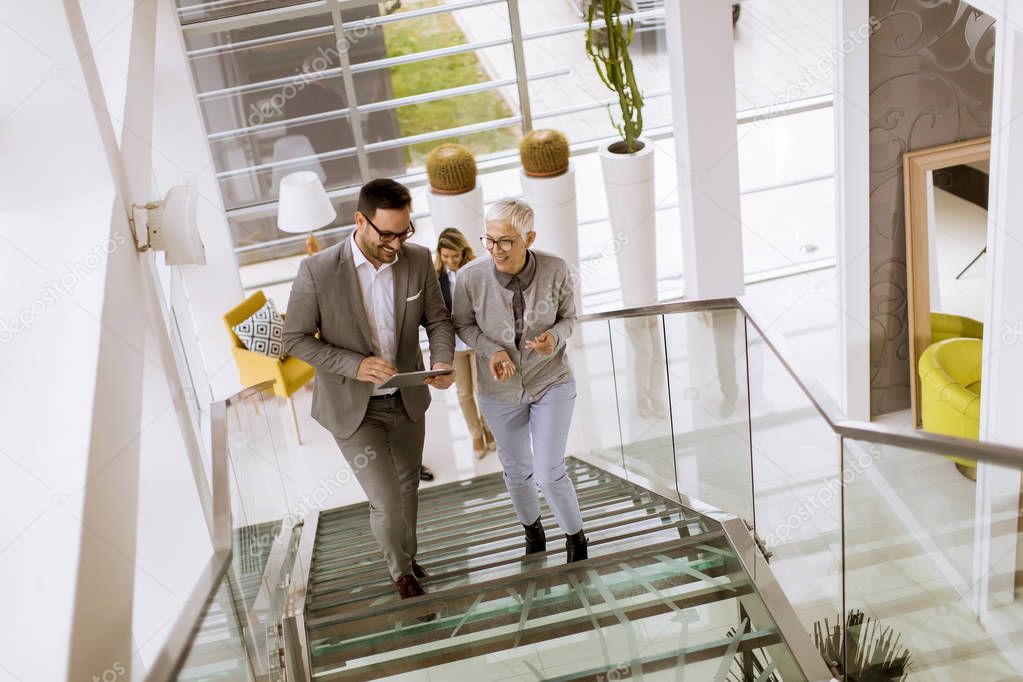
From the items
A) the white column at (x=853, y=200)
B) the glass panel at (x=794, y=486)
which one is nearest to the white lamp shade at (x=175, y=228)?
the glass panel at (x=794, y=486)

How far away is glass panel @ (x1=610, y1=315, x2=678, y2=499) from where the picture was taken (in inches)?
218

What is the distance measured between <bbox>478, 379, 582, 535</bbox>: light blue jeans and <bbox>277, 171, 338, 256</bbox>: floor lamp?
424 cm

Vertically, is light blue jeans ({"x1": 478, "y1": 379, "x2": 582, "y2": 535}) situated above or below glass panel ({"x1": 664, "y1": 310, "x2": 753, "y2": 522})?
above

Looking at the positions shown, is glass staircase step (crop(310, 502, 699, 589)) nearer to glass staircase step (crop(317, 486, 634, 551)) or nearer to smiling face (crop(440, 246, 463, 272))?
glass staircase step (crop(317, 486, 634, 551))

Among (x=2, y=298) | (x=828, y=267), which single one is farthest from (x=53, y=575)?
(x=828, y=267)

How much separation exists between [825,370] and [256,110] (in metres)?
4.83

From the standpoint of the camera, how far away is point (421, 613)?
379 cm

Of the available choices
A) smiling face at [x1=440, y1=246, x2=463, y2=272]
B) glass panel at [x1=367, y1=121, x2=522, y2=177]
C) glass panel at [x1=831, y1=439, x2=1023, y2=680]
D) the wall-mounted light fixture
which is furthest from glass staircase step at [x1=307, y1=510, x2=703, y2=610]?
glass panel at [x1=367, y1=121, x2=522, y2=177]

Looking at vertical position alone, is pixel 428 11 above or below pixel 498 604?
above

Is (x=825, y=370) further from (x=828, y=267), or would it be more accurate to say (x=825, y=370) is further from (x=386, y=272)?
(x=386, y=272)

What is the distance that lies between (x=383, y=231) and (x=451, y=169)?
4.26 meters

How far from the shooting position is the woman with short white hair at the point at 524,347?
392 centimetres

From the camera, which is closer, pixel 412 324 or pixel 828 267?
pixel 412 324

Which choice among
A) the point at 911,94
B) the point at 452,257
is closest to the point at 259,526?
the point at 452,257
